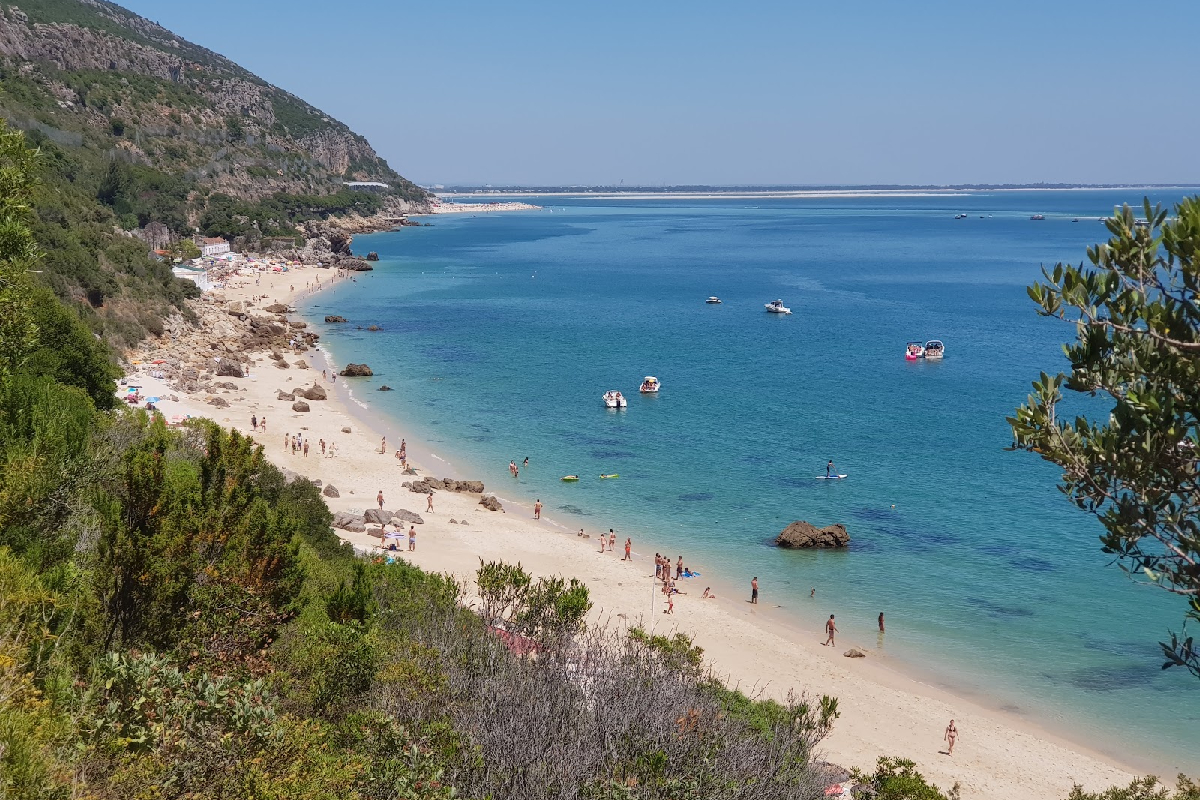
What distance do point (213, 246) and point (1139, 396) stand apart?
9784cm

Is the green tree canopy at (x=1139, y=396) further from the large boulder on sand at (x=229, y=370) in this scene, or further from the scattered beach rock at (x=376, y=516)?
the large boulder on sand at (x=229, y=370)

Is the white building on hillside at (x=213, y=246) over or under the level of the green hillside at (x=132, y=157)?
under

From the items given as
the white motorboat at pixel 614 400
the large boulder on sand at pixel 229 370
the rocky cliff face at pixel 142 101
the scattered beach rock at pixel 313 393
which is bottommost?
the scattered beach rock at pixel 313 393

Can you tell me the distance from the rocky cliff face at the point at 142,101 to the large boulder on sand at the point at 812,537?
66.4 meters

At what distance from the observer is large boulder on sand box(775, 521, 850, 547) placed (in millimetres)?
28375

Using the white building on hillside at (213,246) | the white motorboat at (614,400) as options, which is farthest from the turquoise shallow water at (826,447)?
the white building on hillside at (213,246)

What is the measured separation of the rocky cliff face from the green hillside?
0.82ft

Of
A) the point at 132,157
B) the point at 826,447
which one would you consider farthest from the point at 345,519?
the point at 132,157

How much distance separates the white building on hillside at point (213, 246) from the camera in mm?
91363

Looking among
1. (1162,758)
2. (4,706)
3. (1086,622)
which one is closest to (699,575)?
(1086,622)

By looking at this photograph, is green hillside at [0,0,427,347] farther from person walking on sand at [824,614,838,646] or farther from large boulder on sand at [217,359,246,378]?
person walking on sand at [824,614,838,646]

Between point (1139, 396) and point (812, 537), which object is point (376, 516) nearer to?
point (812, 537)

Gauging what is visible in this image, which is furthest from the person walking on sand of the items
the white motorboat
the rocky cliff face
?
the rocky cliff face

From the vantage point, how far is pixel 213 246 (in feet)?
305
